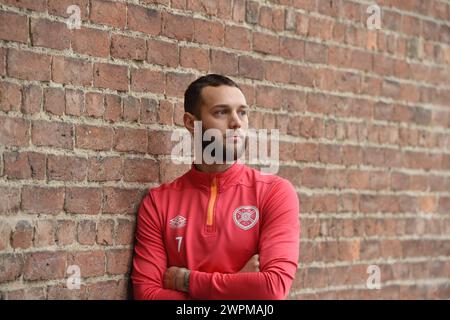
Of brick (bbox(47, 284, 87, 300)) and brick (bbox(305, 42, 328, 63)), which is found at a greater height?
brick (bbox(305, 42, 328, 63))

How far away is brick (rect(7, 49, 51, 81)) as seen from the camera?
258cm

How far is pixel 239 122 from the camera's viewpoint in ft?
9.14

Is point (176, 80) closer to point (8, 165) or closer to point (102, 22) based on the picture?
point (102, 22)

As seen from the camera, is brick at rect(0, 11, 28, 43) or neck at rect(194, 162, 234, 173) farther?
neck at rect(194, 162, 234, 173)

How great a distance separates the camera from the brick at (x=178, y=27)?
9.86 ft

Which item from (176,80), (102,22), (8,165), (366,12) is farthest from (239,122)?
(366,12)

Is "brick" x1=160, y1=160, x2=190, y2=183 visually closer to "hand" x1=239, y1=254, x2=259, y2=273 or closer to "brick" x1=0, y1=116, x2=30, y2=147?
"hand" x1=239, y1=254, x2=259, y2=273

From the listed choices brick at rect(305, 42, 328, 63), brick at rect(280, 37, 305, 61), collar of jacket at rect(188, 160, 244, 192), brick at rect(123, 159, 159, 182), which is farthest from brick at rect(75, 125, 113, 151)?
brick at rect(305, 42, 328, 63)

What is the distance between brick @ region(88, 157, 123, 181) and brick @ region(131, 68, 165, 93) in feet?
0.89

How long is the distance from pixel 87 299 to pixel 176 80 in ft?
2.82

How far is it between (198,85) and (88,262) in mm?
717

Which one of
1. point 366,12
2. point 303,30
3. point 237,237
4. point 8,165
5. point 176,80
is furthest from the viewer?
point 366,12

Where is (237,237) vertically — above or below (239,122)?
below

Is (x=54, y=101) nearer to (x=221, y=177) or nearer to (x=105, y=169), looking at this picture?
(x=105, y=169)
